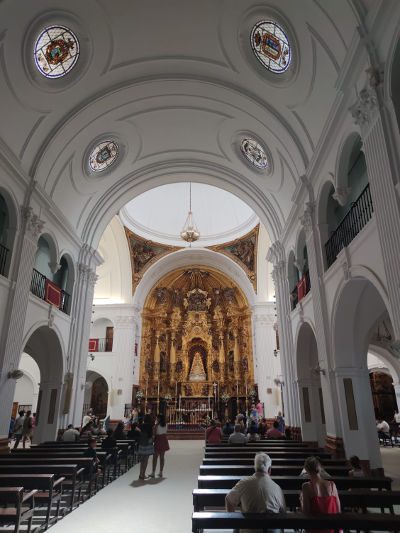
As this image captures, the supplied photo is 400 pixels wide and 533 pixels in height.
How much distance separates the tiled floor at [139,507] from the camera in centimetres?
522

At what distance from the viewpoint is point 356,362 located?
888cm

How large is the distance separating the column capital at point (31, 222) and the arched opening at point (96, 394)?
14776 millimetres

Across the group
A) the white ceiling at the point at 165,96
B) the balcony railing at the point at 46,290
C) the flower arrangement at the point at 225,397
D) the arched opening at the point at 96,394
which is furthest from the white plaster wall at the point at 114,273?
the balcony railing at the point at 46,290

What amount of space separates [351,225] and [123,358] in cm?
1697

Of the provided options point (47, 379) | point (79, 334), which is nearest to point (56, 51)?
point (79, 334)

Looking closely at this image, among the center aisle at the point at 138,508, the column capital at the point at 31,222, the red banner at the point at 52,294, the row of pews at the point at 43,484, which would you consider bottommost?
the center aisle at the point at 138,508

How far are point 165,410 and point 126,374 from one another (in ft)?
11.3

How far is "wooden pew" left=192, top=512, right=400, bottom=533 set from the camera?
308 centimetres

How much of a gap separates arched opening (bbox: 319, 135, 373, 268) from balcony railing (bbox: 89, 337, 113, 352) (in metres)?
17.1

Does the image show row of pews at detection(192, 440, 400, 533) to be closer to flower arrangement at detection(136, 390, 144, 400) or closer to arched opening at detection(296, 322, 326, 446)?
arched opening at detection(296, 322, 326, 446)

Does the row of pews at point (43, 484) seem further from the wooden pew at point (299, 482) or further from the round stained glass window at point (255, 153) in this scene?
the round stained glass window at point (255, 153)

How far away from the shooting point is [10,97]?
885cm

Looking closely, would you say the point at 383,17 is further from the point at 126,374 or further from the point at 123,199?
the point at 126,374

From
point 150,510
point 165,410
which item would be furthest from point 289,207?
point 165,410
